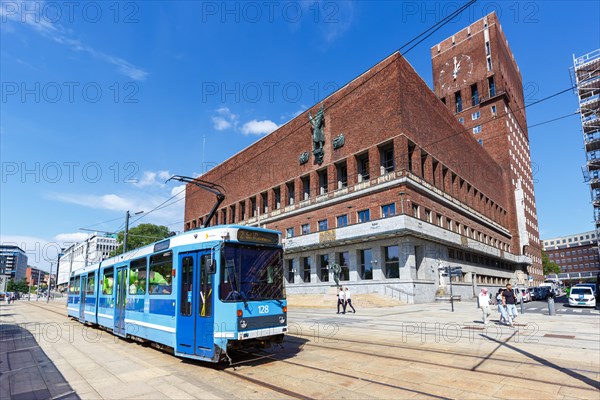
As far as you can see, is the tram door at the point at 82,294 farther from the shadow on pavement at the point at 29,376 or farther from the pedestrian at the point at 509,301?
the pedestrian at the point at 509,301

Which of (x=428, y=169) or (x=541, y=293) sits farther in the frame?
(x=541, y=293)

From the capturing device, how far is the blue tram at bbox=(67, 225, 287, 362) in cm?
809

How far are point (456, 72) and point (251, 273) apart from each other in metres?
80.1

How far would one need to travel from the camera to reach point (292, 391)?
20.9 ft

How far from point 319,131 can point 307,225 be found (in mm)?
10292

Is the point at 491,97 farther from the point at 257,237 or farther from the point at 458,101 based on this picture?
the point at 257,237

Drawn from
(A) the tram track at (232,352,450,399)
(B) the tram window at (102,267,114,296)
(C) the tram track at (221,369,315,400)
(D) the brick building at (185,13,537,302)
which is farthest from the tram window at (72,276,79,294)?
(C) the tram track at (221,369,315,400)

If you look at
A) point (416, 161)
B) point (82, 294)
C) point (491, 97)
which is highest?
point (491, 97)

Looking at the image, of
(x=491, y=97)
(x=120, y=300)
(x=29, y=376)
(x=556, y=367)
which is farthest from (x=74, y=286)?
(x=491, y=97)

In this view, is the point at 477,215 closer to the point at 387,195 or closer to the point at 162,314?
the point at 387,195

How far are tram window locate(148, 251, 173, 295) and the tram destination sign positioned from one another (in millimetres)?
2314

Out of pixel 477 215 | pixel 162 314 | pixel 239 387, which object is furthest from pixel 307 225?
pixel 239 387

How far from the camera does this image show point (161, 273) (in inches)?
397

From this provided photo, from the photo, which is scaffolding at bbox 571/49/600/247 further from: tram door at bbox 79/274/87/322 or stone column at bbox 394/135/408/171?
tram door at bbox 79/274/87/322
